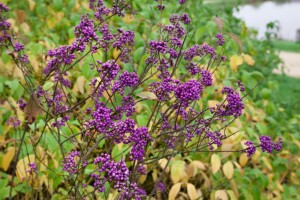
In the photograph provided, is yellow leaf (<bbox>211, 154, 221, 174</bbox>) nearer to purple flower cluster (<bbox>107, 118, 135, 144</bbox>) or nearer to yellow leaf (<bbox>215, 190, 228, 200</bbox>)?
yellow leaf (<bbox>215, 190, 228, 200</bbox>)

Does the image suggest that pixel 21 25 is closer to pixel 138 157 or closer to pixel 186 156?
pixel 186 156

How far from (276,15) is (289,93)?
58.0 ft

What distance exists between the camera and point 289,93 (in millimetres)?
7633

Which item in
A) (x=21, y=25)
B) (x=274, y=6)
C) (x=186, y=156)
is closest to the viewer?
(x=186, y=156)

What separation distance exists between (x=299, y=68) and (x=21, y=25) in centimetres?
858

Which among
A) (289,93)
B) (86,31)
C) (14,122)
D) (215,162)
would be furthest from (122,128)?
(289,93)

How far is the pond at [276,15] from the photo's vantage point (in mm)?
19519

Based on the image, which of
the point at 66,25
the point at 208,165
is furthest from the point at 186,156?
the point at 66,25

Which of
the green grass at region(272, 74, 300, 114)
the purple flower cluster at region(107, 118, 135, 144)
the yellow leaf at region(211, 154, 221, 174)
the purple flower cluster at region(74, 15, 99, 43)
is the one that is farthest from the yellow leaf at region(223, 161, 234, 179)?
the green grass at region(272, 74, 300, 114)

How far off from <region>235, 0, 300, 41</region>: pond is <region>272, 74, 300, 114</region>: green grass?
9.54 meters

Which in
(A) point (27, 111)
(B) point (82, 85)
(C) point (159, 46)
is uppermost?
(B) point (82, 85)

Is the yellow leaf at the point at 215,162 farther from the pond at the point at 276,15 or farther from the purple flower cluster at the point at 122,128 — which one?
the pond at the point at 276,15

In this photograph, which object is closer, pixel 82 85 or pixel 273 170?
pixel 82 85

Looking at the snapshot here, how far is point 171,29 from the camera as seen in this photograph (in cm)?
194
